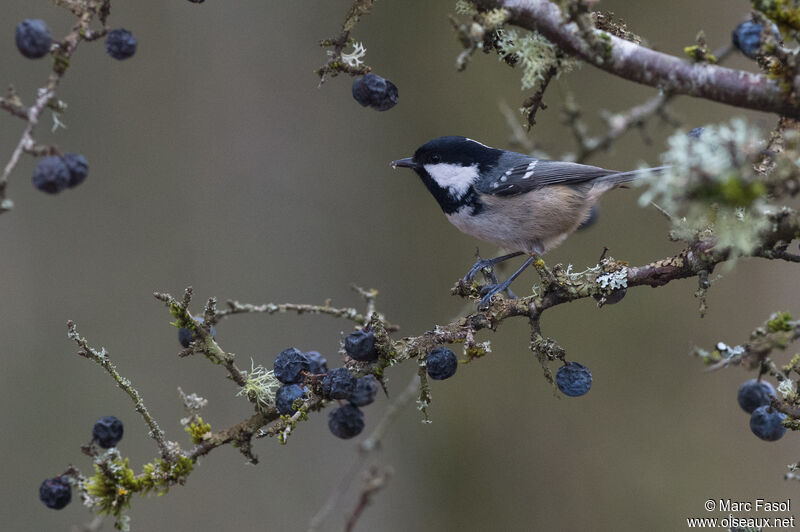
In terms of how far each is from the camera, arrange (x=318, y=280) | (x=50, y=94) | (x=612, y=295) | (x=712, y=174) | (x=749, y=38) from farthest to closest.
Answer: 1. (x=318, y=280)
2. (x=612, y=295)
3. (x=749, y=38)
4. (x=50, y=94)
5. (x=712, y=174)

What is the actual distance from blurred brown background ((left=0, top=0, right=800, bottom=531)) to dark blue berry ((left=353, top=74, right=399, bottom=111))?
193cm

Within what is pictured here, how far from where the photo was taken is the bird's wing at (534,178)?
226 centimetres

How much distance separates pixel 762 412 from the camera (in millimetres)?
1475

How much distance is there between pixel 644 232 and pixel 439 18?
1.48 metres

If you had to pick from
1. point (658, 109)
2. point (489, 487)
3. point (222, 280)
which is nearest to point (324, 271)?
point (222, 280)

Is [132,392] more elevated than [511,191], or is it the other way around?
[511,191]

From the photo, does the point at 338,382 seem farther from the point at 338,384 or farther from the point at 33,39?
the point at 33,39

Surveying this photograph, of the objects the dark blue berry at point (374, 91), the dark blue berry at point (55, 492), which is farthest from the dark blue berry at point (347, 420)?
the dark blue berry at point (374, 91)

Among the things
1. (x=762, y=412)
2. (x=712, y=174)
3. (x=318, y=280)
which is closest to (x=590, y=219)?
(x=762, y=412)

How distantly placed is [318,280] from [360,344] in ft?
7.96

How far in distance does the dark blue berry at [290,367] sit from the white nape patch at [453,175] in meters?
0.97

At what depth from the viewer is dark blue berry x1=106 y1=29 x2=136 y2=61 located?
1.34 metres

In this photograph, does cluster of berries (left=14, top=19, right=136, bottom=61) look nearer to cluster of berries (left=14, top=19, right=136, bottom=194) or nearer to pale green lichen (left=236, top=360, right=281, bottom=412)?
cluster of berries (left=14, top=19, right=136, bottom=194)

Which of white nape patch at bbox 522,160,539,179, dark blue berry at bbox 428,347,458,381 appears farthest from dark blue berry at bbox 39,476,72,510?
white nape patch at bbox 522,160,539,179
